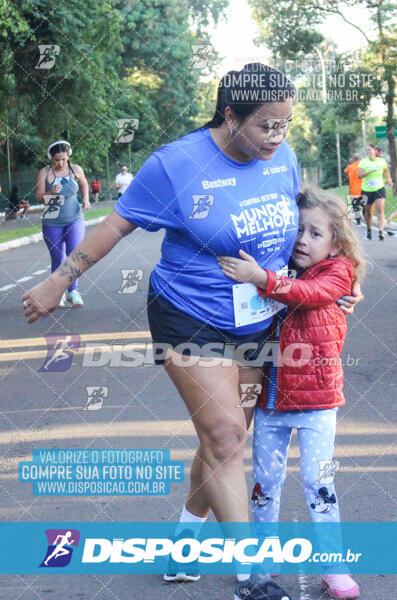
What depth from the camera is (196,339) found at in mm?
3477

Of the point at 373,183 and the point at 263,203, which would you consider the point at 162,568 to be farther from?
the point at 373,183

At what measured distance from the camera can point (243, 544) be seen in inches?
134

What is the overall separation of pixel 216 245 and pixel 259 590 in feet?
3.77

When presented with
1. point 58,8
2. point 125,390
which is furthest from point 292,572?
point 58,8

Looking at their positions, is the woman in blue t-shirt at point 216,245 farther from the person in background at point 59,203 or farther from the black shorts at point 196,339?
the person in background at point 59,203

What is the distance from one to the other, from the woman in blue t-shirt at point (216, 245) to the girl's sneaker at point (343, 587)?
0.25m

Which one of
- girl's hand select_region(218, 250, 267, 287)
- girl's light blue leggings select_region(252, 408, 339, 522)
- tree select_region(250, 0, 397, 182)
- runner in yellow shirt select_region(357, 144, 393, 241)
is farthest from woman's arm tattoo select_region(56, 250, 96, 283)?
tree select_region(250, 0, 397, 182)

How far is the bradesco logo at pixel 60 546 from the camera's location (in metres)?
4.04

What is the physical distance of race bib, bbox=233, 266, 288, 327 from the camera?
350 centimetres

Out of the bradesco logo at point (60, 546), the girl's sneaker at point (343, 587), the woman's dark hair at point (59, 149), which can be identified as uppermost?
the girl's sneaker at point (343, 587)

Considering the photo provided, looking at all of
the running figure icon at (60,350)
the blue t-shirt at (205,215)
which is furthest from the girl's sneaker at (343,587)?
the running figure icon at (60,350)

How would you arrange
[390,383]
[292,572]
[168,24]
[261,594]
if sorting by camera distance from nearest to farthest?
[261,594], [292,572], [390,383], [168,24]

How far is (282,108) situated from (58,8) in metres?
24.1

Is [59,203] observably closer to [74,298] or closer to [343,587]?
[74,298]
